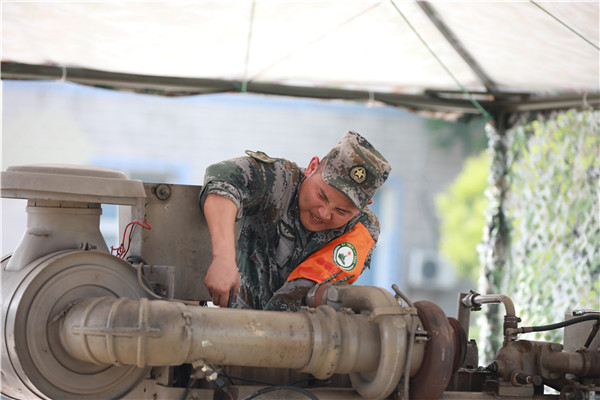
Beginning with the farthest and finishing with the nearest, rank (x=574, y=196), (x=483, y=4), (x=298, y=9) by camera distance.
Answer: (x=574, y=196) → (x=298, y=9) → (x=483, y=4)

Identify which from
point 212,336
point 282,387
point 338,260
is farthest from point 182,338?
point 338,260

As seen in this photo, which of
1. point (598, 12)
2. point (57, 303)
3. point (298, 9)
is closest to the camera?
point (57, 303)

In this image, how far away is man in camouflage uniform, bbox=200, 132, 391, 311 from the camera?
83.7 inches

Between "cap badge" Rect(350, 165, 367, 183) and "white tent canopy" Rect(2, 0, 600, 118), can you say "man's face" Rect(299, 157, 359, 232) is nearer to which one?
"cap badge" Rect(350, 165, 367, 183)

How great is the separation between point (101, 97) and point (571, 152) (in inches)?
302

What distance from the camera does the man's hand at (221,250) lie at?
80.0 inches

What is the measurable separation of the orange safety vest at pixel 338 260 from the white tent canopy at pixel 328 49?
4.63 feet

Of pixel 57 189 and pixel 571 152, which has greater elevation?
pixel 571 152

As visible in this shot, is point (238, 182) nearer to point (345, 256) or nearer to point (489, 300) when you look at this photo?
point (345, 256)

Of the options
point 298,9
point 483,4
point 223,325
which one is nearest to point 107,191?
point 223,325

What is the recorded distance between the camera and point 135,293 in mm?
1918

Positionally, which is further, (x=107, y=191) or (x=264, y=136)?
(x=264, y=136)

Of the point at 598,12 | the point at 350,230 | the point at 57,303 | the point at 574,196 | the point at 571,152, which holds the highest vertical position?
the point at 598,12

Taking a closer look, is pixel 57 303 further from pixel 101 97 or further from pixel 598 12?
pixel 101 97
